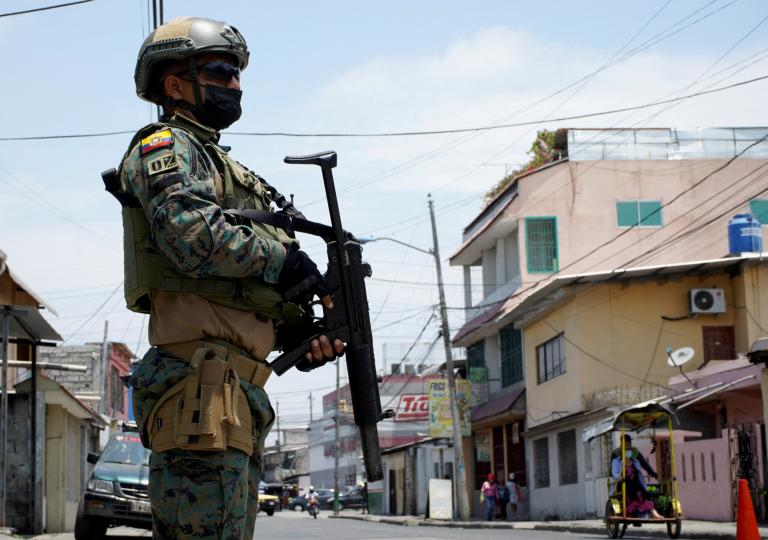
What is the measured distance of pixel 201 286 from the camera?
3672mm

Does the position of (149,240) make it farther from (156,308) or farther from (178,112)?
(178,112)

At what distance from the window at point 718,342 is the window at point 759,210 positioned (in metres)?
7.58

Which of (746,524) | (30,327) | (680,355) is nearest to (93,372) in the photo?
(680,355)

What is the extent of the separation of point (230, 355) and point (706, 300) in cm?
2967

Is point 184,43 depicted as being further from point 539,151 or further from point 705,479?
point 539,151

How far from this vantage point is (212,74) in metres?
3.89

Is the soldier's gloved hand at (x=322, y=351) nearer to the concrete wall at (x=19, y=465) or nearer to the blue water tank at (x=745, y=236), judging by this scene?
the concrete wall at (x=19, y=465)

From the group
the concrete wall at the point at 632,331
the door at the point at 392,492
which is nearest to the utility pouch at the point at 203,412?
the concrete wall at the point at 632,331

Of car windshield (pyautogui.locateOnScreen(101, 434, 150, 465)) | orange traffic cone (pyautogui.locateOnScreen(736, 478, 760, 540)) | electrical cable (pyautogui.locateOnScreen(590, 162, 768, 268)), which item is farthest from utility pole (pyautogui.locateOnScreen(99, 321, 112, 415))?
orange traffic cone (pyautogui.locateOnScreen(736, 478, 760, 540))

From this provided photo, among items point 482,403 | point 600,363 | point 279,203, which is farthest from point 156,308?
point 482,403

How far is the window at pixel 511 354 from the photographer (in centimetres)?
4088

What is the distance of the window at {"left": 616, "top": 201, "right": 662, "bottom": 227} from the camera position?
38.9 meters

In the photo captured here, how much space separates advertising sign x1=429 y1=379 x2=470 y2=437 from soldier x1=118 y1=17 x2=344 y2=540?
1500 inches

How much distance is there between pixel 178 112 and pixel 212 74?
0.16 metres
